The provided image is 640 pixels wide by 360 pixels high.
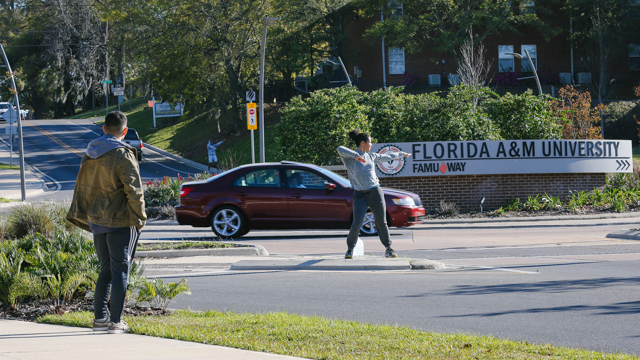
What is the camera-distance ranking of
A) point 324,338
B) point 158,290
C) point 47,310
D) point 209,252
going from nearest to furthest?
point 324,338 → point 158,290 → point 47,310 → point 209,252

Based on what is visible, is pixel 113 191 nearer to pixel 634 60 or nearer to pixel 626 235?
pixel 626 235

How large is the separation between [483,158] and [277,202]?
797 centimetres

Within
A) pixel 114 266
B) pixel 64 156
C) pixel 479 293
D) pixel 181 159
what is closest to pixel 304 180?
pixel 479 293

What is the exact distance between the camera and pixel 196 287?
855 centimetres

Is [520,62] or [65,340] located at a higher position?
[520,62]

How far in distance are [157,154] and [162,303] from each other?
41.5 meters

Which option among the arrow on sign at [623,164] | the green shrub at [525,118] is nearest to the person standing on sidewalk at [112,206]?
the green shrub at [525,118]

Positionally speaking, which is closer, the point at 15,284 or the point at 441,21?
the point at 15,284

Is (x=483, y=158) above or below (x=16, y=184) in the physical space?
above

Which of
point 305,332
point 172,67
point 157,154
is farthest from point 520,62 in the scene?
point 305,332

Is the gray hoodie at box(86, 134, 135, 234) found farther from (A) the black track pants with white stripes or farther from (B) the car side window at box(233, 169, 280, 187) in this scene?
(B) the car side window at box(233, 169, 280, 187)

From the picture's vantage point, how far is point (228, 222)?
1412cm

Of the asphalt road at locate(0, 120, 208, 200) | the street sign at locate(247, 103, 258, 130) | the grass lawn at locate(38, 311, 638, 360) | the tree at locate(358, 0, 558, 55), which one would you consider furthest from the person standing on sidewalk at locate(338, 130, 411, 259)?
the tree at locate(358, 0, 558, 55)

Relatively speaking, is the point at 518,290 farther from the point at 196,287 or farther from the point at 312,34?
the point at 312,34
